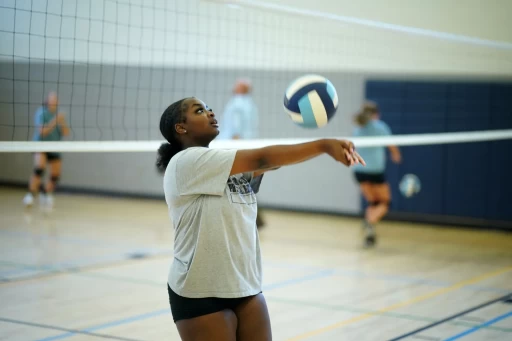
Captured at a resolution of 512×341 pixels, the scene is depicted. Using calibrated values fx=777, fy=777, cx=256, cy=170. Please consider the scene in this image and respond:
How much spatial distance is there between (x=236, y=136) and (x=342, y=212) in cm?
283

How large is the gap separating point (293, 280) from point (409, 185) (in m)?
3.95

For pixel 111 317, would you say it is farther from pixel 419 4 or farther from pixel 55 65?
pixel 55 65

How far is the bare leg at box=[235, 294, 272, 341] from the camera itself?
3301 millimetres

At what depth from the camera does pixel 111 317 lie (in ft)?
18.5

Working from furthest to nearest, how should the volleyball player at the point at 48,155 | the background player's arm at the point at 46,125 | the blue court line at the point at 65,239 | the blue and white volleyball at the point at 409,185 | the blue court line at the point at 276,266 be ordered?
the volleyball player at the point at 48,155
the background player's arm at the point at 46,125
the blue and white volleyball at the point at 409,185
the blue court line at the point at 65,239
the blue court line at the point at 276,266

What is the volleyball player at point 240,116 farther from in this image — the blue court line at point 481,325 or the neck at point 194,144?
the neck at point 194,144

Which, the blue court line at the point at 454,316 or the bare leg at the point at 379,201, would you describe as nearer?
the blue court line at the point at 454,316

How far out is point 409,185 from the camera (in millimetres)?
10602

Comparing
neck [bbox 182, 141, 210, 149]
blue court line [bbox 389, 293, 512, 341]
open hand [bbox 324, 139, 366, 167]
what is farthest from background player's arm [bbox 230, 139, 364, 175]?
blue court line [bbox 389, 293, 512, 341]

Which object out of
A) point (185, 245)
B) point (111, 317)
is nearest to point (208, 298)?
point (185, 245)

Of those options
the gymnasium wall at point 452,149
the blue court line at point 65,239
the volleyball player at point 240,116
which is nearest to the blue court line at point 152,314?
the blue court line at point 65,239

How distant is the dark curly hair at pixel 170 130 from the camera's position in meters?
3.34

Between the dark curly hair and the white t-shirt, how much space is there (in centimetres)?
16

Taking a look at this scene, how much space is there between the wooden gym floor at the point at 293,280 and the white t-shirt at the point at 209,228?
1978 mm
